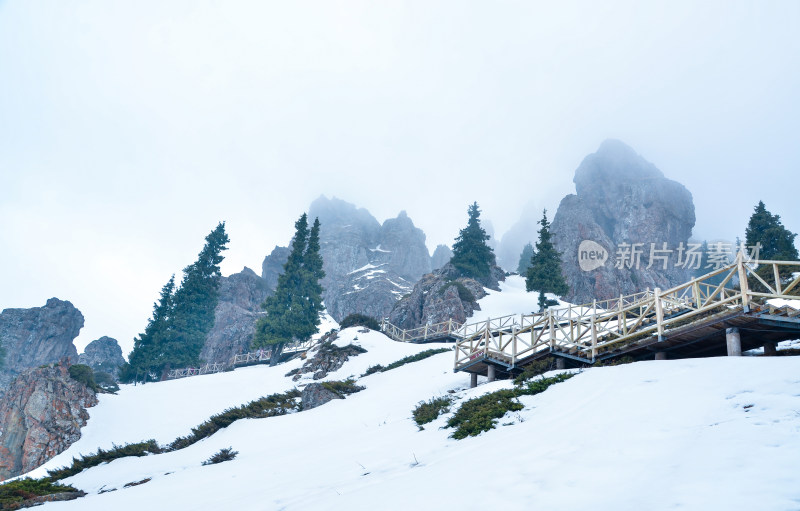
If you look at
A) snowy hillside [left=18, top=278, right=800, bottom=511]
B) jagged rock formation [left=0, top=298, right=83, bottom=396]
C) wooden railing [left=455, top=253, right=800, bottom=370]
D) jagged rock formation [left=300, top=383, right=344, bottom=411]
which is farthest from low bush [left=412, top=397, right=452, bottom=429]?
A: jagged rock formation [left=0, top=298, right=83, bottom=396]

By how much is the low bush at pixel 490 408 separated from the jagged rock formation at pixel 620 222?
64.3 metres

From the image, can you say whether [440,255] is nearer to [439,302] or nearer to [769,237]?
[439,302]

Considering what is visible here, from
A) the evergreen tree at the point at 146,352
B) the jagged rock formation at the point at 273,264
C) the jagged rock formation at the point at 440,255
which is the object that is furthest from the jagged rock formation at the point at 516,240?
the evergreen tree at the point at 146,352

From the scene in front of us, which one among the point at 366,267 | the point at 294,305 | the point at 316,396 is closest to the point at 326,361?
the point at 316,396

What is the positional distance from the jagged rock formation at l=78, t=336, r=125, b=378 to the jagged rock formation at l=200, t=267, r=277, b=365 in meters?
12.9

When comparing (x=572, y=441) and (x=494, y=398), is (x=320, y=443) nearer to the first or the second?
(x=494, y=398)

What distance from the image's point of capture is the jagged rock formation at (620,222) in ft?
252

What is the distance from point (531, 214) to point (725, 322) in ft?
543

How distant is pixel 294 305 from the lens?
4256 centimetres

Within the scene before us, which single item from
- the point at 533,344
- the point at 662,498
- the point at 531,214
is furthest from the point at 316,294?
the point at 531,214

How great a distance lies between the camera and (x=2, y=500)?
9531mm

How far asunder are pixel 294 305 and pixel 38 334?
48682 millimetres

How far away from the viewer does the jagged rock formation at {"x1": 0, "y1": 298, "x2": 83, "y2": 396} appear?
6038 cm

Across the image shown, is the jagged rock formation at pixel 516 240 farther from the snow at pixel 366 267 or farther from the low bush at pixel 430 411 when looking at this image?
the low bush at pixel 430 411
